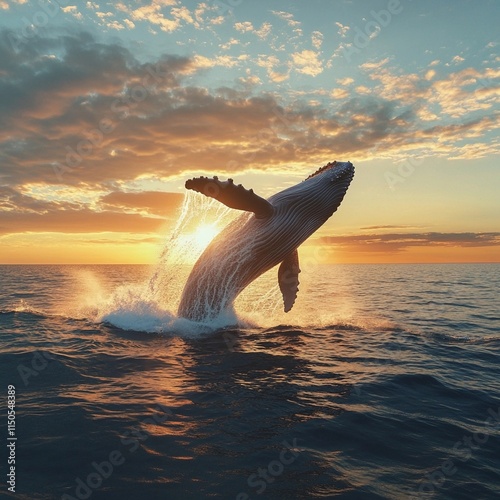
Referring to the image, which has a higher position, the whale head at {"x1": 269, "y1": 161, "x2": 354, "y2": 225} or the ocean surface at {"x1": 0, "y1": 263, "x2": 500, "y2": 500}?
the whale head at {"x1": 269, "y1": 161, "x2": 354, "y2": 225}

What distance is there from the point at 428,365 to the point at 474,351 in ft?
9.77

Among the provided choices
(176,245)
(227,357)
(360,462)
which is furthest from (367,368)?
(176,245)

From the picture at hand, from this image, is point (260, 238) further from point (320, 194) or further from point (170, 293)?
point (170, 293)

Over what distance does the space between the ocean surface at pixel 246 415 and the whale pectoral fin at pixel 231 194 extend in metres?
3.97

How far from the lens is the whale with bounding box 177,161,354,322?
11969 millimetres

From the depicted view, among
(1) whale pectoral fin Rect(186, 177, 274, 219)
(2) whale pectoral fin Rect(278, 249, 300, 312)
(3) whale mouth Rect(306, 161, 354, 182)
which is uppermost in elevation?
(3) whale mouth Rect(306, 161, 354, 182)

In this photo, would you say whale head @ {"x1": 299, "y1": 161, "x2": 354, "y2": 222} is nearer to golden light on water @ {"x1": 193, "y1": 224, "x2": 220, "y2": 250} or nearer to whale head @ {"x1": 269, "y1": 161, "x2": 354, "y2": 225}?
whale head @ {"x1": 269, "y1": 161, "x2": 354, "y2": 225}

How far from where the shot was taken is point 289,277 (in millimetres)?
13906

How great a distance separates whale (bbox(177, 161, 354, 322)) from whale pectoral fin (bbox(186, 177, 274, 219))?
202mm

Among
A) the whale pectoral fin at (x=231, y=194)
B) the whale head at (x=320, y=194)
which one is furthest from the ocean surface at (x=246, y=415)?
the whale head at (x=320, y=194)

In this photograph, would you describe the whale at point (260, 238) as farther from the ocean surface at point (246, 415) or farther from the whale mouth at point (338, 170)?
the ocean surface at point (246, 415)

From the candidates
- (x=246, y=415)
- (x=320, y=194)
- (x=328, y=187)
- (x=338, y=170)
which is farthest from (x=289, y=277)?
(x=246, y=415)

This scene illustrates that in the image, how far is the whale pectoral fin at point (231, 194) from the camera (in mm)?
9266

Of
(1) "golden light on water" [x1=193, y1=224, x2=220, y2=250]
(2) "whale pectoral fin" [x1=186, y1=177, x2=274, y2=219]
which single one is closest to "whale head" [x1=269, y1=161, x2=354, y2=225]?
(2) "whale pectoral fin" [x1=186, y1=177, x2=274, y2=219]
